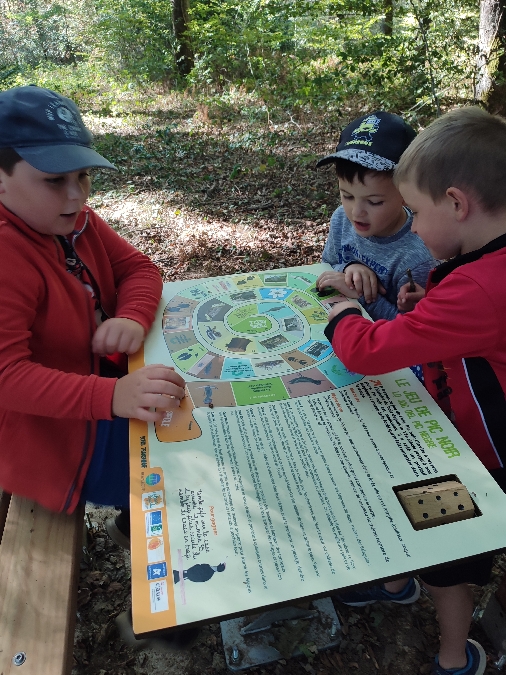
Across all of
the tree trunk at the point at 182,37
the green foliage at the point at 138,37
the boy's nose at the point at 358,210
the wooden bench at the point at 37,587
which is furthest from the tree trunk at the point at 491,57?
the green foliage at the point at 138,37

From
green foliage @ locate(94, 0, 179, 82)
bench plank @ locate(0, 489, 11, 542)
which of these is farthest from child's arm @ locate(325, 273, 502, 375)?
green foliage @ locate(94, 0, 179, 82)

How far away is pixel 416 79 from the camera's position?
6059mm

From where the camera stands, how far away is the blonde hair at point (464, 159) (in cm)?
133

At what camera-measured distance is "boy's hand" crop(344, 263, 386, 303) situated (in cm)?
186

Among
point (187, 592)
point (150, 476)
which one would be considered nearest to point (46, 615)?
point (150, 476)

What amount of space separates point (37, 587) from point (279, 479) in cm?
79

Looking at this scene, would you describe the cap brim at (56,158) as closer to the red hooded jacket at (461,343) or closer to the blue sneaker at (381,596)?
the red hooded jacket at (461,343)

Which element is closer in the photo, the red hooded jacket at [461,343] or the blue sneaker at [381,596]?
the red hooded jacket at [461,343]

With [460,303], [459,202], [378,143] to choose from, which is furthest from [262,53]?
[460,303]

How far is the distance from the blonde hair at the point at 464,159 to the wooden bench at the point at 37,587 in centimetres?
147

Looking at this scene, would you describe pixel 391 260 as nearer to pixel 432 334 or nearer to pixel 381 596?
pixel 432 334

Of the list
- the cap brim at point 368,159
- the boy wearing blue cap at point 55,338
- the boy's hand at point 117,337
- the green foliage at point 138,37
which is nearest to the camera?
the boy wearing blue cap at point 55,338

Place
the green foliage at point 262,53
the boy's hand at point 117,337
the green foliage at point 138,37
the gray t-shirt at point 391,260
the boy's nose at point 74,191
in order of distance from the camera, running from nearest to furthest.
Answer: the boy's nose at point 74,191 < the boy's hand at point 117,337 < the gray t-shirt at point 391,260 < the green foliage at point 262,53 < the green foliage at point 138,37

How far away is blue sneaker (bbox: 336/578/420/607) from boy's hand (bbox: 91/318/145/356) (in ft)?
4.25
